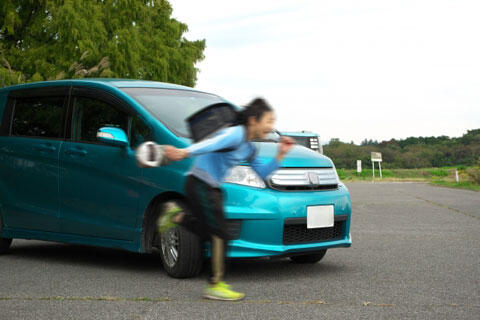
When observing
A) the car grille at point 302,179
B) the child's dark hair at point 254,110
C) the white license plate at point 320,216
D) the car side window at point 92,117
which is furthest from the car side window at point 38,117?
the child's dark hair at point 254,110

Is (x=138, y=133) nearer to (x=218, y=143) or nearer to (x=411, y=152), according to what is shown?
(x=218, y=143)

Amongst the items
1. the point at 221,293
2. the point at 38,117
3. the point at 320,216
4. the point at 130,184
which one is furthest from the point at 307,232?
the point at 38,117

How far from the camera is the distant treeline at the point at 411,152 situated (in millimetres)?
89000

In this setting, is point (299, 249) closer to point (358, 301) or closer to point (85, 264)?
point (358, 301)

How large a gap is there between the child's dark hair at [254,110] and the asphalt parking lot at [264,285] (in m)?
1.31

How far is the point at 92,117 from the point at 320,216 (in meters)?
2.45

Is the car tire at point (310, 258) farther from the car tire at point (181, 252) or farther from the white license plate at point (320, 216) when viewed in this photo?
the car tire at point (181, 252)

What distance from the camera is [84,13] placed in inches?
920

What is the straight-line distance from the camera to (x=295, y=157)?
19.3 feet

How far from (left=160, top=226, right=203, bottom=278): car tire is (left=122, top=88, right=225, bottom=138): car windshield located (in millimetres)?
884

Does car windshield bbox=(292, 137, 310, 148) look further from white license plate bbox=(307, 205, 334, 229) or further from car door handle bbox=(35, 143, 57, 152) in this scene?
white license plate bbox=(307, 205, 334, 229)

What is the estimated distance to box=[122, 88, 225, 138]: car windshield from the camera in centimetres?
604

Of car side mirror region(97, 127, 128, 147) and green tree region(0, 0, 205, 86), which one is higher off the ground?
green tree region(0, 0, 205, 86)

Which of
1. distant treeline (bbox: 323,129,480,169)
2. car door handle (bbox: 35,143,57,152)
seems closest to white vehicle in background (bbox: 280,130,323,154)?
car door handle (bbox: 35,143,57,152)
